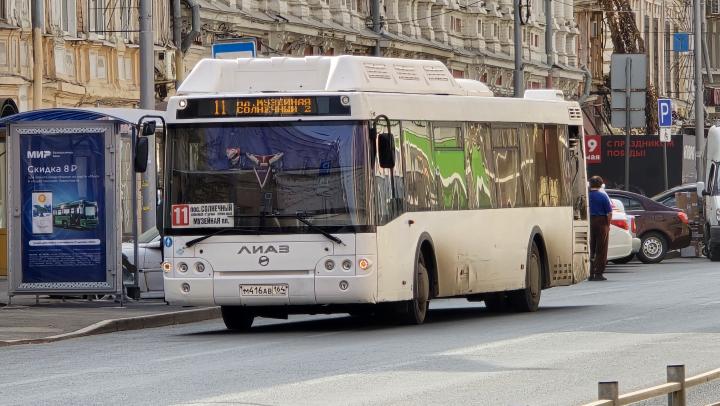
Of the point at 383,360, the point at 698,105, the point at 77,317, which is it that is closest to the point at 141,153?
the point at 77,317

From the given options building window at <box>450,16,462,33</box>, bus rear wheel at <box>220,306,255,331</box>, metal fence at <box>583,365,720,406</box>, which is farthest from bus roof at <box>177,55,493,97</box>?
building window at <box>450,16,462,33</box>

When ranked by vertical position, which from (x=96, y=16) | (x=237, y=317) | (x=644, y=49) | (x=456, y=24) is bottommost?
(x=237, y=317)

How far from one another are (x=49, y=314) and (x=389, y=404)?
12219 mm

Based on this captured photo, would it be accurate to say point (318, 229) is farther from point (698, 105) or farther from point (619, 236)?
point (698, 105)

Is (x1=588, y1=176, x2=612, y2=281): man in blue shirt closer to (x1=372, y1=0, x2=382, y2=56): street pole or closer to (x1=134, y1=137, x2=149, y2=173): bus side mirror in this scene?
(x1=134, y1=137, x2=149, y2=173): bus side mirror

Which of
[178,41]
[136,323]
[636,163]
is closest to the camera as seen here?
[136,323]

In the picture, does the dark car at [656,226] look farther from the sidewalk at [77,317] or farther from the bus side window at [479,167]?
the bus side window at [479,167]

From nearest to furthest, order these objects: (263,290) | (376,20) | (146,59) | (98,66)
Answer: (263,290) < (146,59) < (98,66) < (376,20)

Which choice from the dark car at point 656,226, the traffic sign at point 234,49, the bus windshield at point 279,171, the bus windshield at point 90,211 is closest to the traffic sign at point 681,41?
the dark car at point 656,226

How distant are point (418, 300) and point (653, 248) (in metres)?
23.0

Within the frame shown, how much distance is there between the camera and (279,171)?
20.7m

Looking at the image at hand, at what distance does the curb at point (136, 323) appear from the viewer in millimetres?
21016

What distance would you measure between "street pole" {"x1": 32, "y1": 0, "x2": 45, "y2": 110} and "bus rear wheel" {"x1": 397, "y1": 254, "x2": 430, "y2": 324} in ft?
55.3

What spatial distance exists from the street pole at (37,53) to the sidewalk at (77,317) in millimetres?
9528
